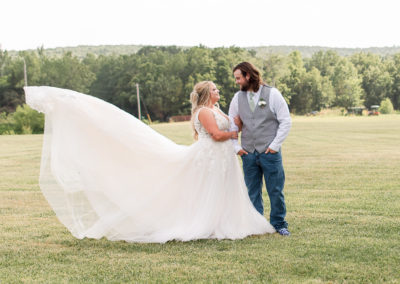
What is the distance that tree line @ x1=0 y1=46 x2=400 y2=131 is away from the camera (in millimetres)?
92250

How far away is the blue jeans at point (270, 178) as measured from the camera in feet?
21.0

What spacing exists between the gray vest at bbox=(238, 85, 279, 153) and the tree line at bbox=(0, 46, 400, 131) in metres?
80.5

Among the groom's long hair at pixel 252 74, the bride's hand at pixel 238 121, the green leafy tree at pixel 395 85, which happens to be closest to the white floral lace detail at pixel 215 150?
the bride's hand at pixel 238 121

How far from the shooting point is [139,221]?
6309 mm

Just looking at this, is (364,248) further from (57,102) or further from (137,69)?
(137,69)

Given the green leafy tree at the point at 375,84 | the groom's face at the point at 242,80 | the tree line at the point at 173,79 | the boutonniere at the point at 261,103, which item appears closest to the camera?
the boutonniere at the point at 261,103

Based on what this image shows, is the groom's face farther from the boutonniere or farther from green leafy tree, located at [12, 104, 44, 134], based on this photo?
green leafy tree, located at [12, 104, 44, 134]

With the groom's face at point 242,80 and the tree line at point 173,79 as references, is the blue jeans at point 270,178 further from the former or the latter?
the tree line at point 173,79

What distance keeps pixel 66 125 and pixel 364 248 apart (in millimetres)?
3765

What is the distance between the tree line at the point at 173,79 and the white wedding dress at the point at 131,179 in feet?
264

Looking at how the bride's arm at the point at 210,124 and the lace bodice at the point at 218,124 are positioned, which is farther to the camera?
the lace bodice at the point at 218,124

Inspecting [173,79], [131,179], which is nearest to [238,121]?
[131,179]

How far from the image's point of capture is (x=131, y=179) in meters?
6.42

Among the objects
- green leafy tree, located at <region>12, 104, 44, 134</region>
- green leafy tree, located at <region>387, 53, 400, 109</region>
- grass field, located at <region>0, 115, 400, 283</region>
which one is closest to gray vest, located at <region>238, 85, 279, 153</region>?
grass field, located at <region>0, 115, 400, 283</region>
